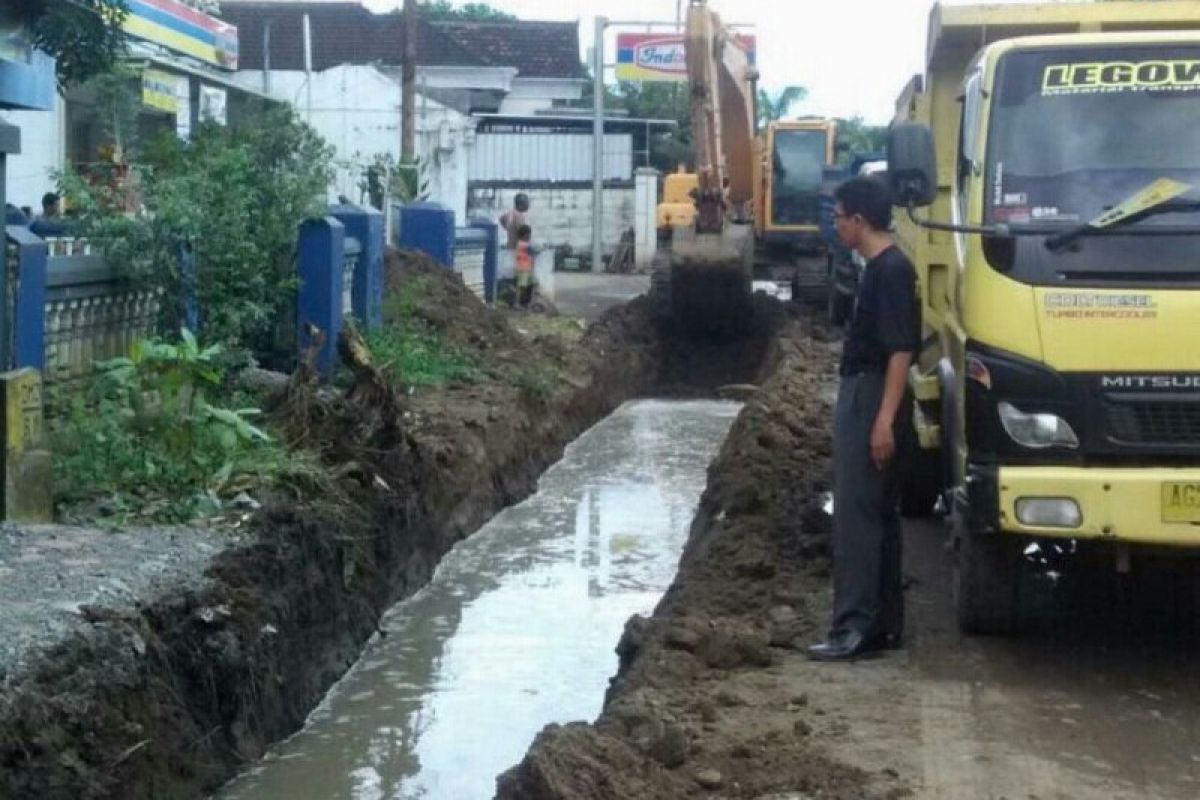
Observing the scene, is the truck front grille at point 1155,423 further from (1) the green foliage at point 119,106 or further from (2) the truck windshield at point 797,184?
(2) the truck windshield at point 797,184

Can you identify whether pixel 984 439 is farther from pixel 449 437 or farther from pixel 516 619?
pixel 449 437

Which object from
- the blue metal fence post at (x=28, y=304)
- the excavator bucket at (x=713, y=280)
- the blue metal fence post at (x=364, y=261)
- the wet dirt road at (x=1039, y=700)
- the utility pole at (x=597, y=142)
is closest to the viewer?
the wet dirt road at (x=1039, y=700)

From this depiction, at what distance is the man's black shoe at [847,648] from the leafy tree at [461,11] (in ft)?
214

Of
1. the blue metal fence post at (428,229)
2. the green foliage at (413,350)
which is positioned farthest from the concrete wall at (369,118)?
the green foliage at (413,350)

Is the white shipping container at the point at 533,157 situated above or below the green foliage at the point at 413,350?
above

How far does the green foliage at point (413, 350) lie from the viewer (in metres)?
17.1

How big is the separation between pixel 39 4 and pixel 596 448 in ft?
26.0

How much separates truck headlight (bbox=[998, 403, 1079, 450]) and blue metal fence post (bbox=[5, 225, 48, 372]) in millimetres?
5821

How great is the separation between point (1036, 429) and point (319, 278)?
9053mm

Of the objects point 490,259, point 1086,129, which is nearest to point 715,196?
point 490,259

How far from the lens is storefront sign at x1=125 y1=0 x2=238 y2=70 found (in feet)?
81.7

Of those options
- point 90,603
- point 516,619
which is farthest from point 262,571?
point 516,619

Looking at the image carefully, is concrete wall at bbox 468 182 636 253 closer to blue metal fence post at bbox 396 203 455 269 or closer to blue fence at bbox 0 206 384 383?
blue metal fence post at bbox 396 203 455 269

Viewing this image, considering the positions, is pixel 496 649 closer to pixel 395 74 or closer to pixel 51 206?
pixel 51 206
